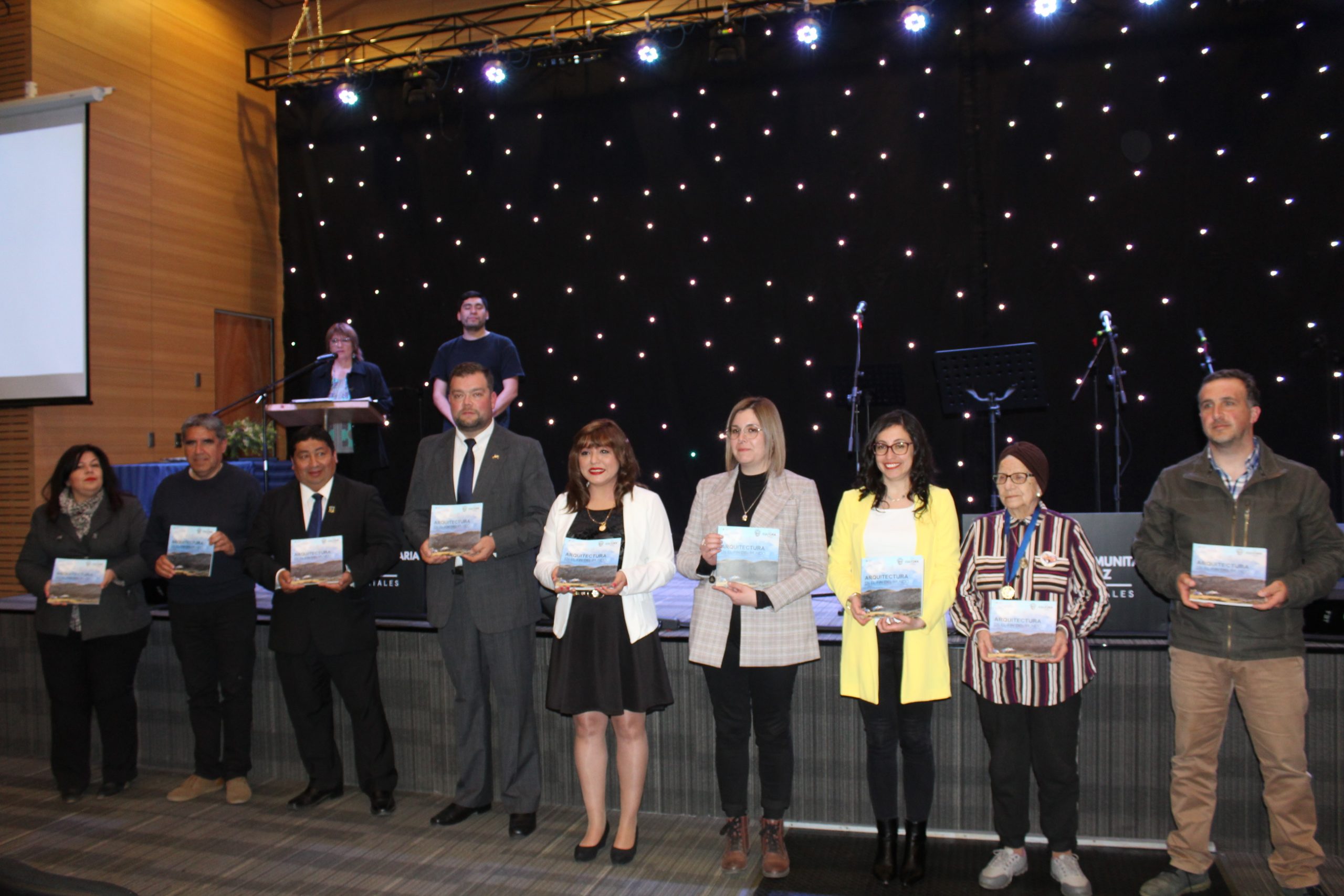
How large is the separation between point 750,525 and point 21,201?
5.79m

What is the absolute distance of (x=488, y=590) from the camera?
3.34 metres

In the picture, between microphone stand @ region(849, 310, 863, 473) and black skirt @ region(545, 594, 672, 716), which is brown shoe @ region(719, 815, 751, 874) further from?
microphone stand @ region(849, 310, 863, 473)

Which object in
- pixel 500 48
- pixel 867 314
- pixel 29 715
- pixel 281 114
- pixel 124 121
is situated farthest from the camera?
pixel 281 114

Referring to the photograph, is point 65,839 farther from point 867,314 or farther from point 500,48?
point 500,48

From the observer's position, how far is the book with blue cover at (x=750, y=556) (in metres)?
2.81


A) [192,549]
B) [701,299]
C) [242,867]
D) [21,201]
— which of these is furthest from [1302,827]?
[21,201]

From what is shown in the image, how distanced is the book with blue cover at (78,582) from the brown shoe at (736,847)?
Result: 2796mm

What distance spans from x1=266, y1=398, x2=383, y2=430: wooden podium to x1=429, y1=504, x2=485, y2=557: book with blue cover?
1943 millimetres

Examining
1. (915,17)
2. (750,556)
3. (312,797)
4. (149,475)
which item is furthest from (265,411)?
(915,17)

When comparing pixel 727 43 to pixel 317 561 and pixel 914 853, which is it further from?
pixel 914 853

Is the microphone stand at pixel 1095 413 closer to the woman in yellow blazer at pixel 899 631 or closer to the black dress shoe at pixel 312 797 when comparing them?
the woman in yellow blazer at pixel 899 631

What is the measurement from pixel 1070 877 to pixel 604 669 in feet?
5.20

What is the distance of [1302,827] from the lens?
8.80 feet

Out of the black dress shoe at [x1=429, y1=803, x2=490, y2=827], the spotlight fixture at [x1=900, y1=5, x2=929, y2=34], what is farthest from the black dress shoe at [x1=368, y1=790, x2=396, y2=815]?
the spotlight fixture at [x1=900, y1=5, x2=929, y2=34]
